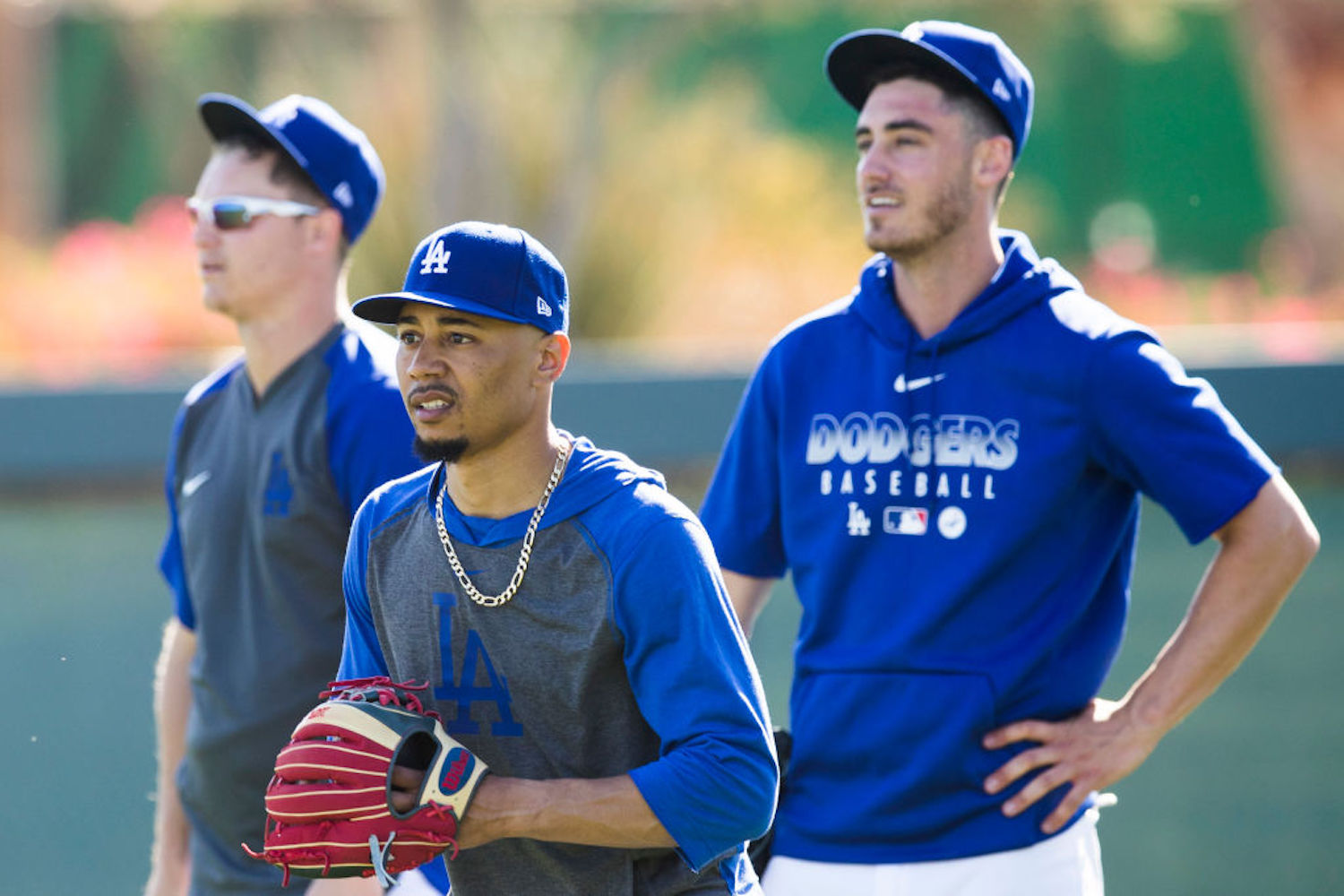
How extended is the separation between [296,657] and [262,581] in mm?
196

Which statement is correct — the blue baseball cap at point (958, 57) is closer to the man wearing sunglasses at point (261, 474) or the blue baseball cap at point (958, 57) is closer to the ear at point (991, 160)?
the ear at point (991, 160)

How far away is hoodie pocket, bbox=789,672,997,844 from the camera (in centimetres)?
367

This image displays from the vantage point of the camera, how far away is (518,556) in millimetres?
2883

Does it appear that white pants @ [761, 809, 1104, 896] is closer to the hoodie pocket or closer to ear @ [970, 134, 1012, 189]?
the hoodie pocket

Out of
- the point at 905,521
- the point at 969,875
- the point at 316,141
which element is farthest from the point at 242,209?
the point at 969,875

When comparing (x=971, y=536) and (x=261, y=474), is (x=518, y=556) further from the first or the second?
(x=261, y=474)

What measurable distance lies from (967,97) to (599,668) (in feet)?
5.87

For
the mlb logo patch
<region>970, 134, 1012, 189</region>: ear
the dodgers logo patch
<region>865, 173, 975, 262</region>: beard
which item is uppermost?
<region>970, 134, 1012, 189</region>: ear

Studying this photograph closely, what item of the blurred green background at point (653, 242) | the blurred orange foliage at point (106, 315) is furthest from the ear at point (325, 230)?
the blurred orange foliage at point (106, 315)

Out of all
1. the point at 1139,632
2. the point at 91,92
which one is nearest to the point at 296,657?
the point at 1139,632

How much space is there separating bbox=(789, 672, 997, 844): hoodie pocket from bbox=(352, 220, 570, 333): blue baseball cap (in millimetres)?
1250

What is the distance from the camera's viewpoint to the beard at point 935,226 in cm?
384

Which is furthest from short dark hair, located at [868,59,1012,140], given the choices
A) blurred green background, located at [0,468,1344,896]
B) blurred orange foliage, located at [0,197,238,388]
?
blurred orange foliage, located at [0,197,238,388]

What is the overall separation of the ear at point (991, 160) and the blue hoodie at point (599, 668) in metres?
1.37
